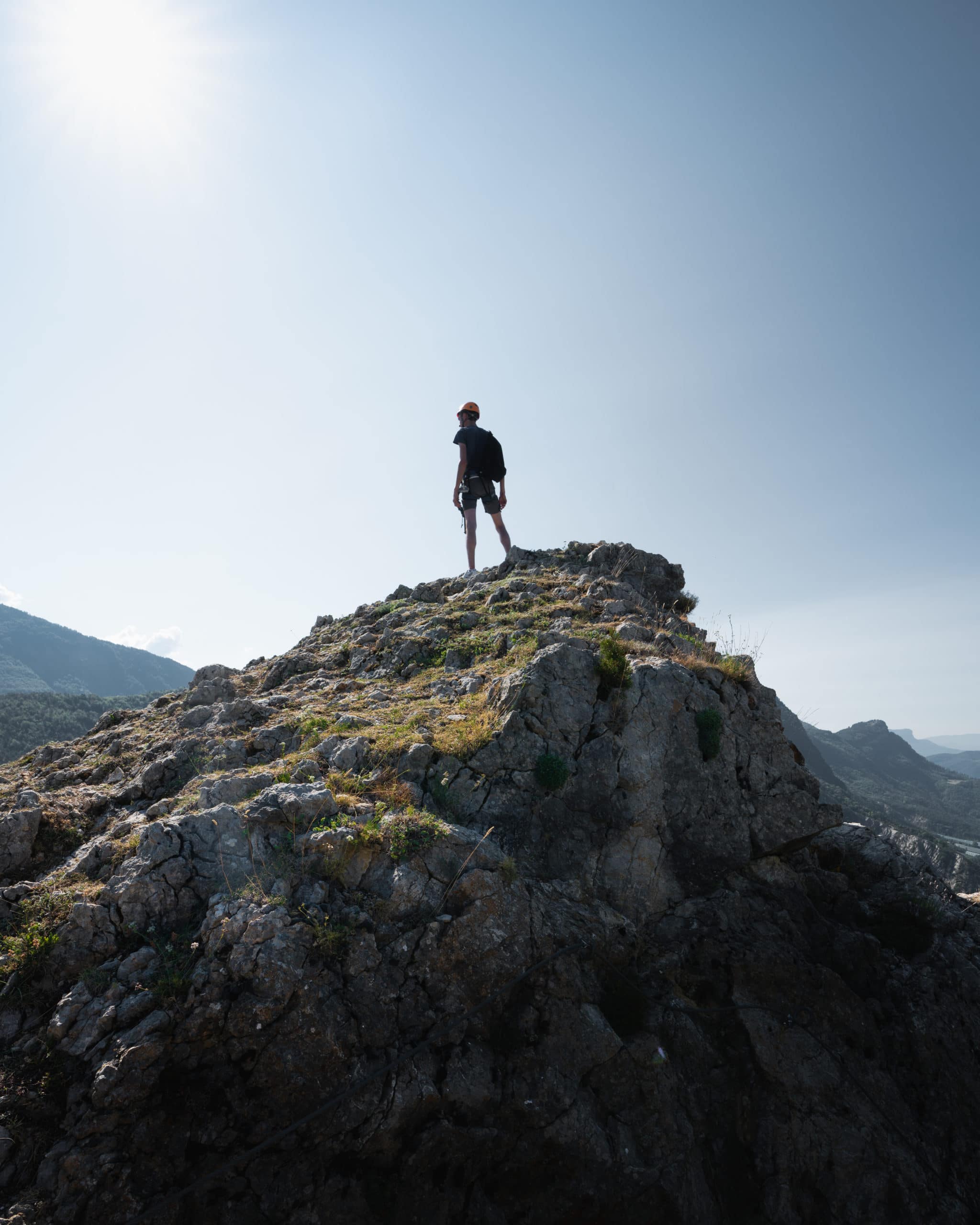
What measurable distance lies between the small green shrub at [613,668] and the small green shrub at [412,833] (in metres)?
3.36

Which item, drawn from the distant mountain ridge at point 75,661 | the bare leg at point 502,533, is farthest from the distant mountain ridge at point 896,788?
the distant mountain ridge at point 75,661

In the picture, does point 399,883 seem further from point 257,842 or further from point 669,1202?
point 669,1202

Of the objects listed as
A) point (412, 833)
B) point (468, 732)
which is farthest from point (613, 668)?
point (412, 833)

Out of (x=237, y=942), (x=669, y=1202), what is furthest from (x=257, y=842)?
(x=669, y=1202)

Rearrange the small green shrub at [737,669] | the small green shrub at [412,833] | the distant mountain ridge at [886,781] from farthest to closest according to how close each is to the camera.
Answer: the distant mountain ridge at [886,781], the small green shrub at [737,669], the small green shrub at [412,833]

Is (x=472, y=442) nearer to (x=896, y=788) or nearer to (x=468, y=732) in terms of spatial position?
(x=468, y=732)

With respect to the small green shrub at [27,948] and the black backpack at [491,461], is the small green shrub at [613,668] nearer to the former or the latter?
the small green shrub at [27,948]

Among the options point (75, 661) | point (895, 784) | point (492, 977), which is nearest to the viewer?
point (492, 977)

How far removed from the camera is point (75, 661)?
595 ft

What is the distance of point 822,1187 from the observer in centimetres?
589

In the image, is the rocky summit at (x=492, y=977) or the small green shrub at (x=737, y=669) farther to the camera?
the small green shrub at (x=737, y=669)

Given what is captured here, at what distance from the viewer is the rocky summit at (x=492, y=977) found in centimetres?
482

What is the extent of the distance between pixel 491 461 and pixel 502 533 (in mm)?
2157

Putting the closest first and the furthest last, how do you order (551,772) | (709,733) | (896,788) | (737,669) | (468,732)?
(551,772) → (468,732) → (709,733) → (737,669) → (896,788)
